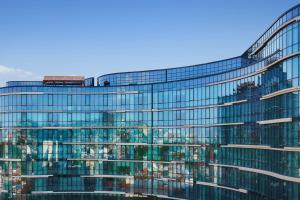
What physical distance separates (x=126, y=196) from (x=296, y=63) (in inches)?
1786

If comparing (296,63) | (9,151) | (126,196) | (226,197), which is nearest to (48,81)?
(9,151)

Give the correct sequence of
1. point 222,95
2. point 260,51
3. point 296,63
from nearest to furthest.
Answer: point 296,63 < point 260,51 < point 222,95

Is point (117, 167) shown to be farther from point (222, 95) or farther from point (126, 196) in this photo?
point (222, 95)

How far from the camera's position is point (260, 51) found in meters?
63.0

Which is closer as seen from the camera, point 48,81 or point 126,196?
point 126,196

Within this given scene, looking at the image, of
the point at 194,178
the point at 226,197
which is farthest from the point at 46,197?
the point at 226,197

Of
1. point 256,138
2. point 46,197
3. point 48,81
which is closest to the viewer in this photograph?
point 256,138

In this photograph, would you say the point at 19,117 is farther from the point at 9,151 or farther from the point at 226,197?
the point at 226,197

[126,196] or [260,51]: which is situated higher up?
[260,51]

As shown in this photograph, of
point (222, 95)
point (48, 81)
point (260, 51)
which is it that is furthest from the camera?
point (48, 81)

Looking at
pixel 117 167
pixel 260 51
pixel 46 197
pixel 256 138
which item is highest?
pixel 260 51

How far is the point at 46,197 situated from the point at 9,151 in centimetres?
1184

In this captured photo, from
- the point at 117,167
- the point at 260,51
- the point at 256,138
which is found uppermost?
the point at 260,51

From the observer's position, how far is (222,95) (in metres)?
67.9
